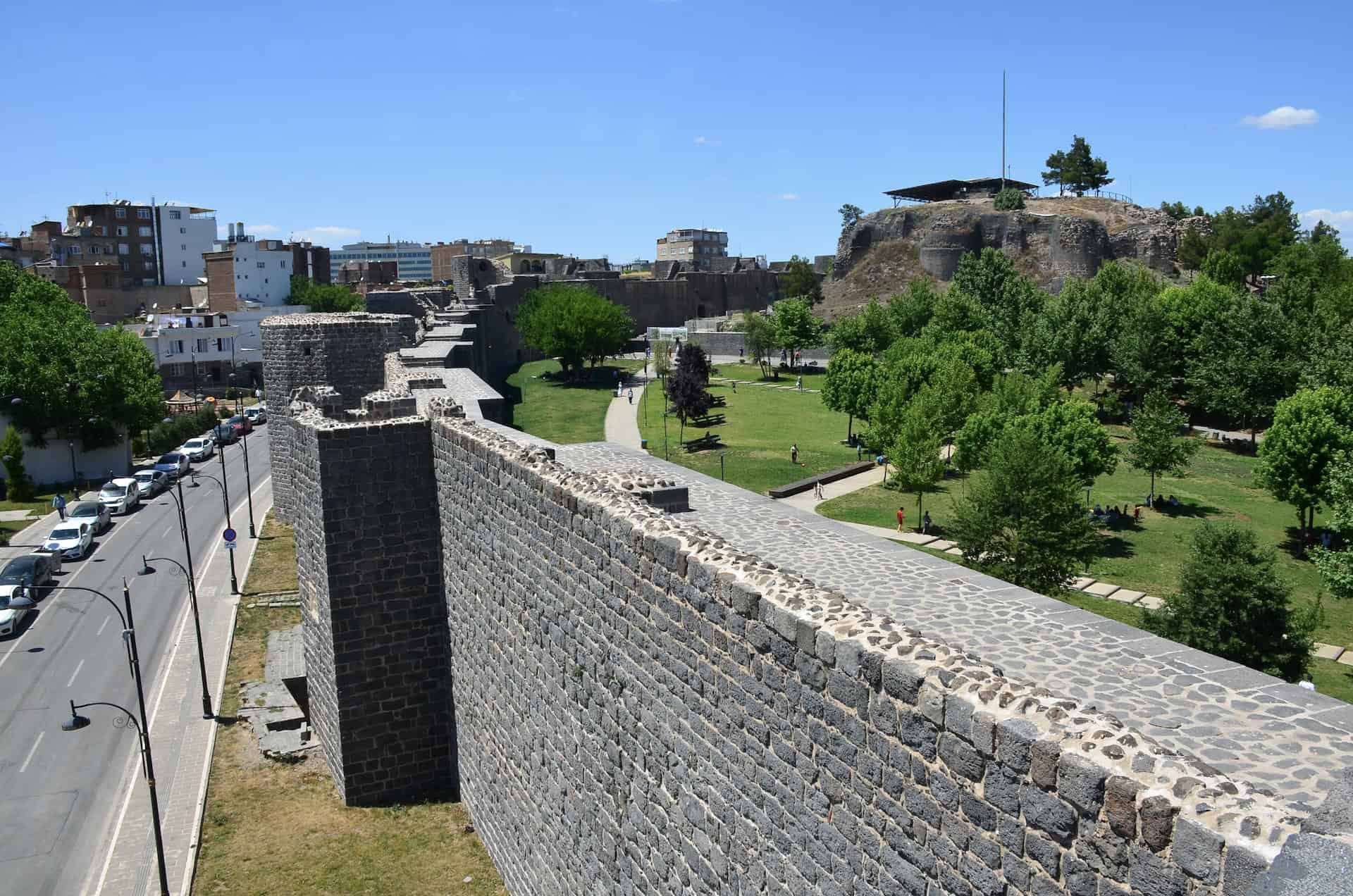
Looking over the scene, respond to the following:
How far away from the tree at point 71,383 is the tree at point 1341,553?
3974 cm

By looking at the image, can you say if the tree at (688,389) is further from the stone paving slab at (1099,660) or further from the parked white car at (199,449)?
the stone paving slab at (1099,660)

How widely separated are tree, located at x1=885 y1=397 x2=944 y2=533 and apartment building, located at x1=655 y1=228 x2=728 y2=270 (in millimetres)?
124814

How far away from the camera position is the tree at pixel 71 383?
39.8 meters

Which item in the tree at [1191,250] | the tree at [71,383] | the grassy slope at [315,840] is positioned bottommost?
the grassy slope at [315,840]

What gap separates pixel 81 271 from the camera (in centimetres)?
8006

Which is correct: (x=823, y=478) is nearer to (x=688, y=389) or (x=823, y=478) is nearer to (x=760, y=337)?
(x=688, y=389)

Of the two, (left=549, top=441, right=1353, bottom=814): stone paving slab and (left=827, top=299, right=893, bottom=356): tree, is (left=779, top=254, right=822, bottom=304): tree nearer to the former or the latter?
(left=827, top=299, right=893, bottom=356): tree

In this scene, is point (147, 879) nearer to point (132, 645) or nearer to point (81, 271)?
point (132, 645)

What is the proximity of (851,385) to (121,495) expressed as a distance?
28359 mm

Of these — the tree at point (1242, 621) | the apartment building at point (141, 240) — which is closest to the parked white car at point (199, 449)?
the tree at point (1242, 621)

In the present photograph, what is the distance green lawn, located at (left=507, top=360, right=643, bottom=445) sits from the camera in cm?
4778

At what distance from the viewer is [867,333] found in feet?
214

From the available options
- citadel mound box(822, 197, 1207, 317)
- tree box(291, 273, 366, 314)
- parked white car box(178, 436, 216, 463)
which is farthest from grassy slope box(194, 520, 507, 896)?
citadel mound box(822, 197, 1207, 317)

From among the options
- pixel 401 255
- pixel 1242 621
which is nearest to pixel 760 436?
pixel 1242 621
